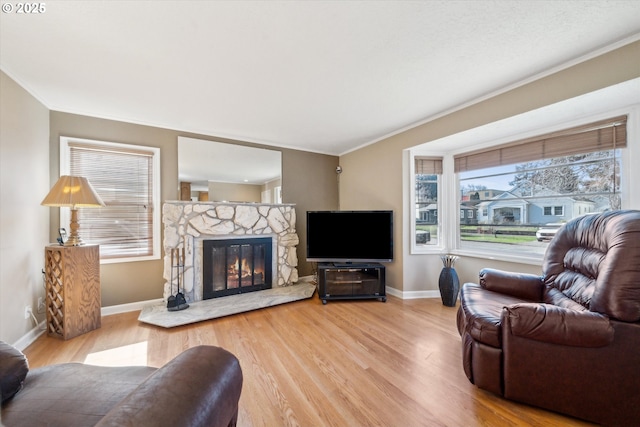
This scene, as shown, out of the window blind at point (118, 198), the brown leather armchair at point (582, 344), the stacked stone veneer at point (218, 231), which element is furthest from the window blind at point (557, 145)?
the window blind at point (118, 198)

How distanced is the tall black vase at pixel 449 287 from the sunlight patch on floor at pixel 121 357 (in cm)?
320

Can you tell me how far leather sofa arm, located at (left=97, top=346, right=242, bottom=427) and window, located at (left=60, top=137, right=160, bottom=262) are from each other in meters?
2.72

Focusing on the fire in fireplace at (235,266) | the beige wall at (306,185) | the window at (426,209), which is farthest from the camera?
the beige wall at (306,185)

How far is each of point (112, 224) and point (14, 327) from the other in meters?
1.19

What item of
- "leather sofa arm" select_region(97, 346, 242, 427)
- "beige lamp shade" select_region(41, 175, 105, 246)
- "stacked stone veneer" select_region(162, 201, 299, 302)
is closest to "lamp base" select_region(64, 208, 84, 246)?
"beige lamp shade" select_region(41, 175, 105, 246)

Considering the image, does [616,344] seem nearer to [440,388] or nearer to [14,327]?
[440,388]

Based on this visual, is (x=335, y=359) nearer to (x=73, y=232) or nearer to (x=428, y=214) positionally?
(x=428, y=214)

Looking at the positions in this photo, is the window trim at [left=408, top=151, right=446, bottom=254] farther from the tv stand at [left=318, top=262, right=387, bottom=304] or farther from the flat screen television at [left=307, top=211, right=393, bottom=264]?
the tv stand at [left=318, top=262, right=387, bottom=304]

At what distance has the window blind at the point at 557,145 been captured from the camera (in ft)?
7.04

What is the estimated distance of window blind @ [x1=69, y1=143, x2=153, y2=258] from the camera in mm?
2727

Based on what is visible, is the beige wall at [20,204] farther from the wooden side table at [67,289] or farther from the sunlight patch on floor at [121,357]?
the sunlight patch on floor at [121,357]

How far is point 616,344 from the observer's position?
4.27 ft

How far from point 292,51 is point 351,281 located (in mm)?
2726

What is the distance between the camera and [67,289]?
2223mm
